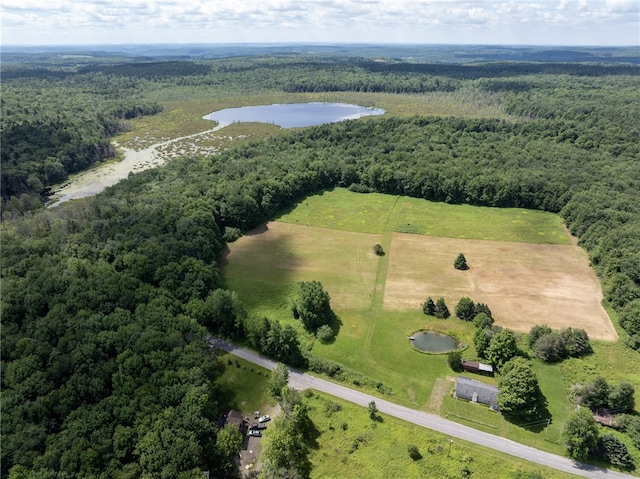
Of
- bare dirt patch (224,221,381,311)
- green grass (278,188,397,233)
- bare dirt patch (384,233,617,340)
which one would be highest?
bare dirt patch (384,233,617,340)

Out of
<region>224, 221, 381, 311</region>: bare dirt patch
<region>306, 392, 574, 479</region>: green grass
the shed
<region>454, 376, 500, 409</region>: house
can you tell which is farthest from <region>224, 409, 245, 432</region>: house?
<region>454, 376, 500, 409</region>: house

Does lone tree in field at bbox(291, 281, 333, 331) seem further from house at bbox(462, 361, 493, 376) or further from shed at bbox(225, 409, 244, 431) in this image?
house at bbox(462, 361, 493, 376)

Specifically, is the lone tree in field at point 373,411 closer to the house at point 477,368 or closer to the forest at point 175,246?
the forest at point 175,246

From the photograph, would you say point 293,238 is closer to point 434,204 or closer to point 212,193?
point 212,193

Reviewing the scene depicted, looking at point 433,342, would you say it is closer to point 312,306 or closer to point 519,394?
point 519,394

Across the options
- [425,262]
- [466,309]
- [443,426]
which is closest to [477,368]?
[443,426]
